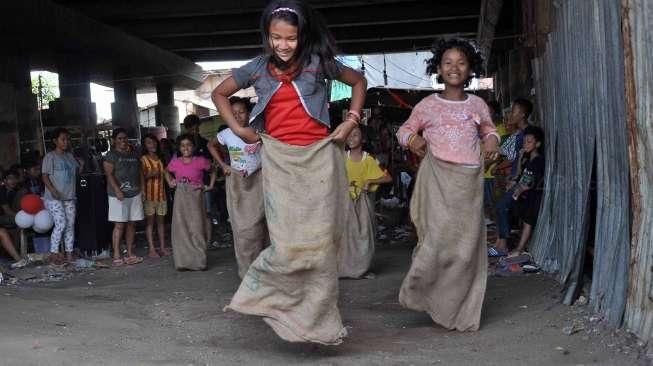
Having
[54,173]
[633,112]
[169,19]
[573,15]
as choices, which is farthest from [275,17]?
[169,19]

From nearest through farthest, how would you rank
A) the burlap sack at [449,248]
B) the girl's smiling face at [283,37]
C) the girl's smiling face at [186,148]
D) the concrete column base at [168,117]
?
1. the girl's smiling face at [283,37]
2. the burlap sack at [449,248]
3. the girl's smiling face at [186,148]
4. the concrete column base at [168,117]

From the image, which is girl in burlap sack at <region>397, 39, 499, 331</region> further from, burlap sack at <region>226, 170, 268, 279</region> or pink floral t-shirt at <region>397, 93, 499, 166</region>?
burlap sack at <region>226, 170, 268, 279</region>

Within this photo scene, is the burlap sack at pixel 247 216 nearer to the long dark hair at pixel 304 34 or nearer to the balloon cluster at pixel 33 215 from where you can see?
the long dark hair at pixel 304 34

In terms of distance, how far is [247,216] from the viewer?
6.70 meters

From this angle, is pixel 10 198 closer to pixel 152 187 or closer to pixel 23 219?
pixel 23 219

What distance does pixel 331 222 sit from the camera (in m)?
4.32

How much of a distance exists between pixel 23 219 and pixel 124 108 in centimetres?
1401

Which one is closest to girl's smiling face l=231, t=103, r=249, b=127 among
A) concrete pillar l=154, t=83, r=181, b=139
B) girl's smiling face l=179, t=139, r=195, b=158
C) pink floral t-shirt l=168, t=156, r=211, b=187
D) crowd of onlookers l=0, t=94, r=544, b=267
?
crowd of onlookers l=0, t=94, r=544, b=267

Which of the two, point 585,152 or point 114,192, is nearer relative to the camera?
point 585,152

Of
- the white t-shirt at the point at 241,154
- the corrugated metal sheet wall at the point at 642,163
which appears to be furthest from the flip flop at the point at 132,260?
the corrugated metal sheet wall at the point at 642,163

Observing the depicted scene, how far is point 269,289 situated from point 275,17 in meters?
1.47

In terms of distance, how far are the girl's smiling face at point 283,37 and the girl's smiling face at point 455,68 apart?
121 centimetres

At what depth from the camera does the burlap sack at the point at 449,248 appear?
16.0 ft

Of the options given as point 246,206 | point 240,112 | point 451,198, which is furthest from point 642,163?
Result: point 240,112
